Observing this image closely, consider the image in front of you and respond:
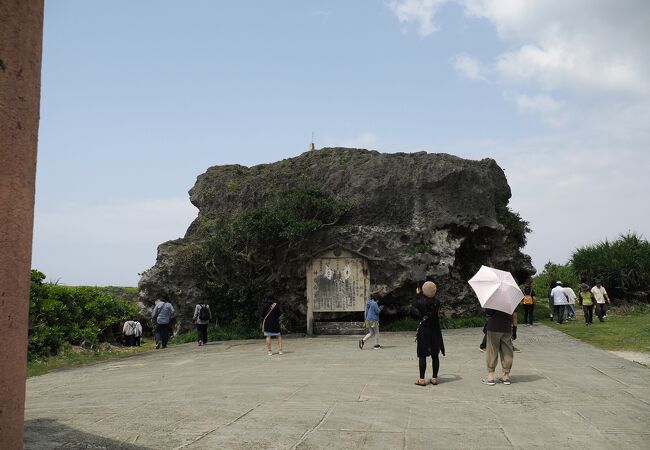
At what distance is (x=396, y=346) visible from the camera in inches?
633

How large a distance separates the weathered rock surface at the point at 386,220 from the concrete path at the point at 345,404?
6.22m

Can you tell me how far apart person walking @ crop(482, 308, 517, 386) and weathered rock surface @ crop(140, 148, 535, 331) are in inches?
390

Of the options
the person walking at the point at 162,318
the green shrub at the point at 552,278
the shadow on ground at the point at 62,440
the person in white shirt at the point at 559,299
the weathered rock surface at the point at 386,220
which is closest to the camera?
the shadow on ground at the point at 62,440

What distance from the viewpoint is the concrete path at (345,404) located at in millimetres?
6598

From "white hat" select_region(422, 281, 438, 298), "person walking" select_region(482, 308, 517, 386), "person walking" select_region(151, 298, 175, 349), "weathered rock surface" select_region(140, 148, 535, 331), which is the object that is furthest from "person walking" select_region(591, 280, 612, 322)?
"person walking" select_region(151, 298, 175, 349)

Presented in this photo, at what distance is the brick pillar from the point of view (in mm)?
4102

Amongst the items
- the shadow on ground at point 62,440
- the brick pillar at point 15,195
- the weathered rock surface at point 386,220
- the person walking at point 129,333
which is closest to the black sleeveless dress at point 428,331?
the shadow on ground at point 62,440

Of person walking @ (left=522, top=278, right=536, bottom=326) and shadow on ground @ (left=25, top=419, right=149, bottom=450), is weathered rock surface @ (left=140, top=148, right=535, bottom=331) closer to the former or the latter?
person walking @ (left=522, top=278, right=536, bottom=326)

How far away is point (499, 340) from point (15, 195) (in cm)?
820

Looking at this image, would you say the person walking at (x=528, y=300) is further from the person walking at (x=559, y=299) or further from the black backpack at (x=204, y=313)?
the black backpack at (x=204, y=313)

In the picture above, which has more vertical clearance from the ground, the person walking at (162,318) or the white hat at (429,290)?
the white hat at (429,290)

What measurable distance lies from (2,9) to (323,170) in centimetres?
1911

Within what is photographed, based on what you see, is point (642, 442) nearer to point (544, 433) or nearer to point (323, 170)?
point (544, 433)

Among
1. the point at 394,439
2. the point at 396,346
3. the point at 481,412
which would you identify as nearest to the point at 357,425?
the point at 394,439
